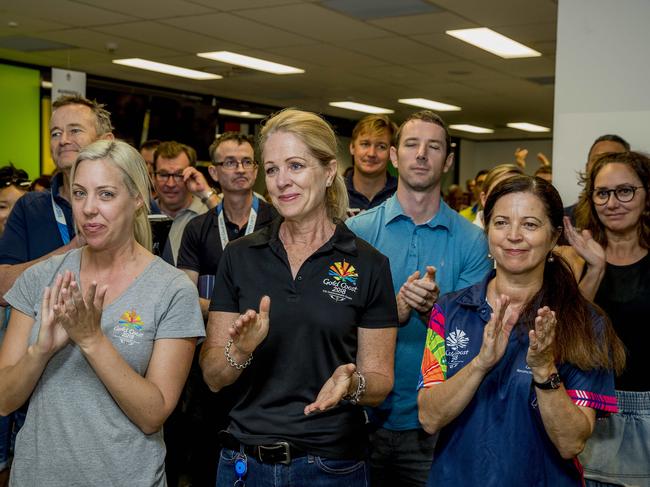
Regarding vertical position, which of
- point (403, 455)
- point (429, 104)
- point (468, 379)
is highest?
point (429, 104)

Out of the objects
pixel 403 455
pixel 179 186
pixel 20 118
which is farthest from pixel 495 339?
pixel 20 118

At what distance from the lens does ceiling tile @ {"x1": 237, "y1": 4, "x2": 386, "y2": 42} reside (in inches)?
253

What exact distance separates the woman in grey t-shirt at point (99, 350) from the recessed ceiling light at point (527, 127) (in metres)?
13.9

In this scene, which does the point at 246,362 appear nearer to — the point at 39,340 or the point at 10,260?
the point at 39,340

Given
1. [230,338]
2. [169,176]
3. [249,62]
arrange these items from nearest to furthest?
[230,338] < [169,176] < [249,62]

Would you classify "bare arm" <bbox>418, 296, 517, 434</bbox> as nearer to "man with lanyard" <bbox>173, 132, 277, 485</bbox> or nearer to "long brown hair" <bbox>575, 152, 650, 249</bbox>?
"long brown hair" <bbox>575, 152, 650, 249</bbox>

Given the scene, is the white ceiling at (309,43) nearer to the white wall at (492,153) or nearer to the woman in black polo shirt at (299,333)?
the woman in black polo shirt at (299,333)

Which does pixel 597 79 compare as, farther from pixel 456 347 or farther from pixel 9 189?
pixel 9 189

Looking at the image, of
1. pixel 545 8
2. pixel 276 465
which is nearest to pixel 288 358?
pixel 276 465

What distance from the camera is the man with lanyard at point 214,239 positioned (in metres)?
3.46

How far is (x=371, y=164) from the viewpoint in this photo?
4246 millimetres

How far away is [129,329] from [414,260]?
3.59 feet

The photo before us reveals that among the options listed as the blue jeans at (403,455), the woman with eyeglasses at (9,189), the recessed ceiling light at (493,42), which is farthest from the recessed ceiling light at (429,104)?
the blue jeans at (403,455)

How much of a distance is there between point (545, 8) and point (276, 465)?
5290 millimetres
